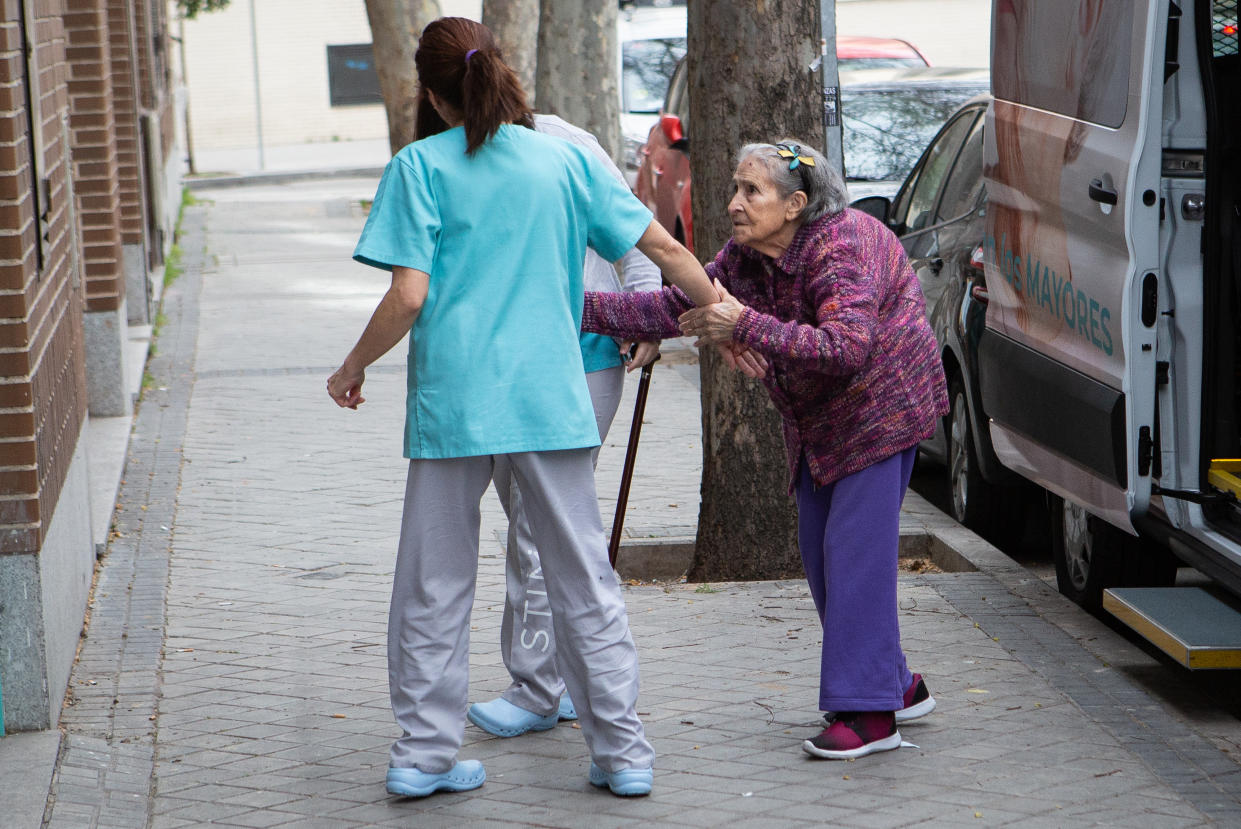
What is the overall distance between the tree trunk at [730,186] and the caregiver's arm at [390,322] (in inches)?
86.4

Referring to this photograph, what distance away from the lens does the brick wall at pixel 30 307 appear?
4477 millimetres

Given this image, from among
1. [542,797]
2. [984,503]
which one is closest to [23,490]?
[542,797]

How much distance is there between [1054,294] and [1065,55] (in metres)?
0.72

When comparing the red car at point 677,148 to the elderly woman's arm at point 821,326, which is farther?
the red car at point 677,148

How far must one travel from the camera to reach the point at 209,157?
3462cm

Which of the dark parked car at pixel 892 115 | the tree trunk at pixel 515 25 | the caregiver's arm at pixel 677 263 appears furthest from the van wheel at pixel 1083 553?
the tree trunk at pixel 515 25

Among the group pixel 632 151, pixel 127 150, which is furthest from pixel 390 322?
pixel 632 151

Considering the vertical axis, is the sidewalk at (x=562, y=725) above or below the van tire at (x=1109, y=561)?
below

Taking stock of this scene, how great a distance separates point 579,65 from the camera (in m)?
14.0

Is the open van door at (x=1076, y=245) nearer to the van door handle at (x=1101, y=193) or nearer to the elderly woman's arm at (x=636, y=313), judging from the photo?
the van door handle at (x=1101, y=193)

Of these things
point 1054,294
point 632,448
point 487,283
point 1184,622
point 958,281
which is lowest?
point 1184,622

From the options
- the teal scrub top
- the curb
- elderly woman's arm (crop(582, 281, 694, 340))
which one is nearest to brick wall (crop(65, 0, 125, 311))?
elderly woman's arm (crop(582, 281, 694, 340))

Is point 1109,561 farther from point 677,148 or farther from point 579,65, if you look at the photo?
point 579,65

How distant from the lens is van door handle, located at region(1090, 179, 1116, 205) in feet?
15.5
